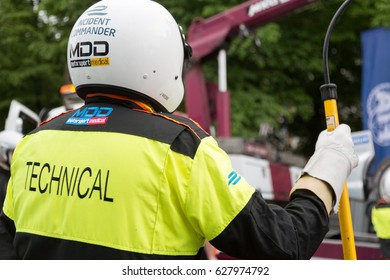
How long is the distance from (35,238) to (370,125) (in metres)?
10.0

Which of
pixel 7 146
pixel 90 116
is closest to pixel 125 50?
pixel 90 116

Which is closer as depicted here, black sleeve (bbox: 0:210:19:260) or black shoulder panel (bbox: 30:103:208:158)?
black shoulder panel (bbox: 30:103:208:158)

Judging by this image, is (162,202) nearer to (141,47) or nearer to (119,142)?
(119,142)

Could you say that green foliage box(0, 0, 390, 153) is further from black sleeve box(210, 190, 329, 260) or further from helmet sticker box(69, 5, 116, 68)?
black sleeve box(210, 190, 329, 260)

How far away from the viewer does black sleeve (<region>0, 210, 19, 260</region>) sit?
78.0 inches

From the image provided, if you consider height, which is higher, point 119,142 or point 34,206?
point 119,142

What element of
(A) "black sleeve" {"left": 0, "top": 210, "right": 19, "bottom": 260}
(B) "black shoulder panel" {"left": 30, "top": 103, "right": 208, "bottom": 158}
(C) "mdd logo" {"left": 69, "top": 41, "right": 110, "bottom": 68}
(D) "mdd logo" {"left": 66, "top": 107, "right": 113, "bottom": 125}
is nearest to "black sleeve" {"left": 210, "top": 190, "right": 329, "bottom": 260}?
(B) "black shoulder panel" {"left": 30, "top": 103, "right": 208, "bottom": 158}

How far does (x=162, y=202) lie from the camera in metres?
1.65

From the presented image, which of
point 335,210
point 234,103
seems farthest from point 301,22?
point 335,210

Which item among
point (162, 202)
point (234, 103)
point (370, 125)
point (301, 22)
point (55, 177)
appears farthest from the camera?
point (301, 22)

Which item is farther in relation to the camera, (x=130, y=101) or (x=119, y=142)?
(x=130, y=101)

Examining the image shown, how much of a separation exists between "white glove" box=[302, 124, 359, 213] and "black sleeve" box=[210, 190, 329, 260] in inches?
3.7

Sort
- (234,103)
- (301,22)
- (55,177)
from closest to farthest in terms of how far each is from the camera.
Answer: (55,177) → (234,103) → (301,22)
